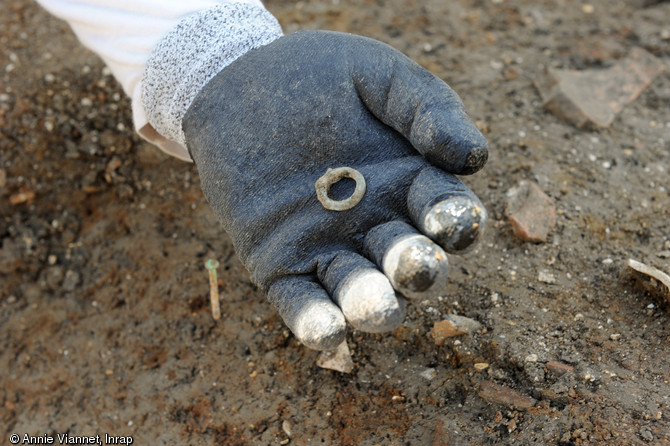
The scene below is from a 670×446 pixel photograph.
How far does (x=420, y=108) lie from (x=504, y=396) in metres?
0.90

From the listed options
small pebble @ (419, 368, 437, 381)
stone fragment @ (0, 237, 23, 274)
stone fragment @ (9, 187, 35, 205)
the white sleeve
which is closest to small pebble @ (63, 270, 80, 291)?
stone fragment @ (0, 237, 23, 274)

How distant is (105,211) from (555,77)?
217 cm

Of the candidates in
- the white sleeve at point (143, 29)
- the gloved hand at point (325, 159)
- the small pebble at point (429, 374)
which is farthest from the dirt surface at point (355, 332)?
the white sleeve at point (143, 29)

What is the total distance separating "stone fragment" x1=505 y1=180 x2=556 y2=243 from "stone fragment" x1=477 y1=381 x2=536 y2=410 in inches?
23.5

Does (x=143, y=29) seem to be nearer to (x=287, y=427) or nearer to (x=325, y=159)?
(x=325, y=159)

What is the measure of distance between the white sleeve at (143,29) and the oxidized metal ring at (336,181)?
57cm

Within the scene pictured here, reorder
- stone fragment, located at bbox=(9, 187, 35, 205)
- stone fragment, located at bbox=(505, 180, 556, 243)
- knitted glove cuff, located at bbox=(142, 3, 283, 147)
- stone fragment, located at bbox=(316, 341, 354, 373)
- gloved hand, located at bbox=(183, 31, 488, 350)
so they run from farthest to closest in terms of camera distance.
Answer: stone fragment, located at bbox=(9, 187, 35, 205), stone fragment, located at bbox=(505, 180, 556, 243), stone fragment, located at bbox=(316, 341, 354, 373), knitted glove cuff, located at bbox=(142, 3, 283, 147), gloved hand, located at bbox=(183, 31, 488, 350)

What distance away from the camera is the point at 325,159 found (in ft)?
5.41

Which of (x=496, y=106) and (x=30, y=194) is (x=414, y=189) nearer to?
(x=496, y=106)

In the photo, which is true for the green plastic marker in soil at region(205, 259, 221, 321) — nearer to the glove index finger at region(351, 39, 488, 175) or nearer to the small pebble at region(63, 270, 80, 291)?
the small pebble at region(63, 270, 80, 291)

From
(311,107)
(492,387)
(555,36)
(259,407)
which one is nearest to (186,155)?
(311,107)

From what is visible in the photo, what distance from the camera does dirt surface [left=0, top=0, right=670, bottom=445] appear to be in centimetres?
178

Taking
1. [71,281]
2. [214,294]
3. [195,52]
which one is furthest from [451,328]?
[71,281]

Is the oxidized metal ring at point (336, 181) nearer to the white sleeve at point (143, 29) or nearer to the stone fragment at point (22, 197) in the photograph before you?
the white sleeve at point (143, 29)
